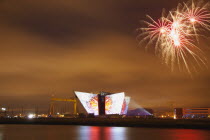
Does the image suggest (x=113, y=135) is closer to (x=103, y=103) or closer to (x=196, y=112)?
(x=103, y=103)

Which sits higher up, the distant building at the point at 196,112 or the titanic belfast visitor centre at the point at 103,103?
the titanic belfast visitor centre at the point at 103,103

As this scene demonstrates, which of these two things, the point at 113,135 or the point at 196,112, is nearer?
the point at 113,135

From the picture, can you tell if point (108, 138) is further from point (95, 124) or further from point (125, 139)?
point (95, 124)

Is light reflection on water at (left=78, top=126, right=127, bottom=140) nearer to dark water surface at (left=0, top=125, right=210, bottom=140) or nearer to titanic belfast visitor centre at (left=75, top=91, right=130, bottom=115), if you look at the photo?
dark water surface at (left=0, top=125, right=210, bottom=140)

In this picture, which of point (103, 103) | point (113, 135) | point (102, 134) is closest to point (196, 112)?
point (103, 103)

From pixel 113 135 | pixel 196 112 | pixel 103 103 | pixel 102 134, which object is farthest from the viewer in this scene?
pixel 196 112

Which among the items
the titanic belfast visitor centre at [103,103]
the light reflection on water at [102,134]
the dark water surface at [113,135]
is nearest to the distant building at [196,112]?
the titanic belfast visitor centre at [103,103]

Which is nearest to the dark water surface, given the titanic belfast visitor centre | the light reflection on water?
the light reflection on water

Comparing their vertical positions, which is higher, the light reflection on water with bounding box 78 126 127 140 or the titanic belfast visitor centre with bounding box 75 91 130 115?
the titanic belfast visitor centre with bounding box 75 91 130 115

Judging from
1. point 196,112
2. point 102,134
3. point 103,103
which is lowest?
point 196,112

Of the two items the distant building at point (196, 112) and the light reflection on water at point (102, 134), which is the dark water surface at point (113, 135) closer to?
the light reflection on water at point (102, 134)

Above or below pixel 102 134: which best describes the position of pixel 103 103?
above
